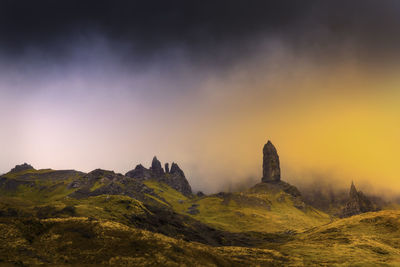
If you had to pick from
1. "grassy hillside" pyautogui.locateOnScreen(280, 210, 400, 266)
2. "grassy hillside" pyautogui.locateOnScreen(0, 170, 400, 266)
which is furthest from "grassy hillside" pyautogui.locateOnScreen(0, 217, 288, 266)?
"grassy hillside" pyautogui.locateOnScreen(280, 210, 400, 266)

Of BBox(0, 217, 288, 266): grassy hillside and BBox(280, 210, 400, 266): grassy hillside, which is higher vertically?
BBox(0, 217, 288, 266): grassy hillside

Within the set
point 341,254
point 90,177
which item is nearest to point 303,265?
point 341,254

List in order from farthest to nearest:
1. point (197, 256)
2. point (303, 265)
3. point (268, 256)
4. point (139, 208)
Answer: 1. point (139, 208)
2. point (268, 256)
3. point (303, 265)
4. point (197, 256)

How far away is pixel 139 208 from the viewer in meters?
98.4

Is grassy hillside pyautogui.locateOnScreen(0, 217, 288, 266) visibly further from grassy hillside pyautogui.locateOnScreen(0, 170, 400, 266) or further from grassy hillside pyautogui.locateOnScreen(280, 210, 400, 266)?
grassy hillside pyautogui.locateOnScreen(280, 210, 400, 266)

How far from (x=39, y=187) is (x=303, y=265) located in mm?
202810

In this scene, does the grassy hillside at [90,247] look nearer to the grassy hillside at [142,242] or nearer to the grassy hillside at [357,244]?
the grassy hillside at [142,242]

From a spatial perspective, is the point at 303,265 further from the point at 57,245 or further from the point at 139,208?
the point at 139,208

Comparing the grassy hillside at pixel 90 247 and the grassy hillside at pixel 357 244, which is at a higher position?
the grassy hillside at pixel 90 247

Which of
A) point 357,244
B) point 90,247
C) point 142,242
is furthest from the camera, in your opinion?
point 357,244

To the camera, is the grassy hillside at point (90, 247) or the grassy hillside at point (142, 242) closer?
the grassy hillside at point (90, 247)

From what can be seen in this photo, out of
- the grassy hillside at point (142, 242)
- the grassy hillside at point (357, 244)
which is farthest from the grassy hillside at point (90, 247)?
the grassy hillside at point (357, 244)

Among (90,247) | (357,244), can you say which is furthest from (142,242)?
(357,244)

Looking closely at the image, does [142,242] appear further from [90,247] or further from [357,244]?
[357,244]
